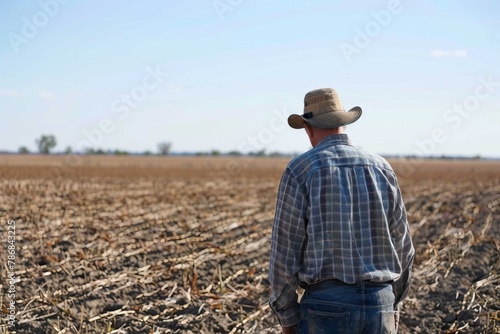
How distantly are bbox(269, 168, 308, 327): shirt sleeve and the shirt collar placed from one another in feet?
0.89

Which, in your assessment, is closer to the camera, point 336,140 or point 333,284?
point 333,284

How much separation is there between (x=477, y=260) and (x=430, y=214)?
594cm

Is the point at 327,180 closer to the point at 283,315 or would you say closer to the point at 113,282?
the point at 283,315

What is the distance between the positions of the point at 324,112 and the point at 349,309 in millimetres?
1025

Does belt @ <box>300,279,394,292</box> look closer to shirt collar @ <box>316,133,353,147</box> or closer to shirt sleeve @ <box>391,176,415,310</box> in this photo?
shirt sleeve @ <box>391,176,415,310</box>

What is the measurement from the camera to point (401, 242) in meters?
2.94

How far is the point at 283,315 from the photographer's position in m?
2.81

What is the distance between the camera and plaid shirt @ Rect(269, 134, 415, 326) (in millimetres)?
2643

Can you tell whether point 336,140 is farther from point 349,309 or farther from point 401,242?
point 349,309

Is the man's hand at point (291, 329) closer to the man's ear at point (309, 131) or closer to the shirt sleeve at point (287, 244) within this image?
the shirt sleeve at point (287, 244)

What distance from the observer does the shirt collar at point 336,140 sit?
9.25 ft

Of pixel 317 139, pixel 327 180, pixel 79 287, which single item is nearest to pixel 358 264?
pixel 327 180

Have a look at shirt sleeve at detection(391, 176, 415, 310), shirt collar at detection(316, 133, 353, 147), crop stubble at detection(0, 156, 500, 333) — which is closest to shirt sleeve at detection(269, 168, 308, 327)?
shirt collar at detection(316, 133, 353, 147)


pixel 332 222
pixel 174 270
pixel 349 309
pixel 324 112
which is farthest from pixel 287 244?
pixel 174 270
